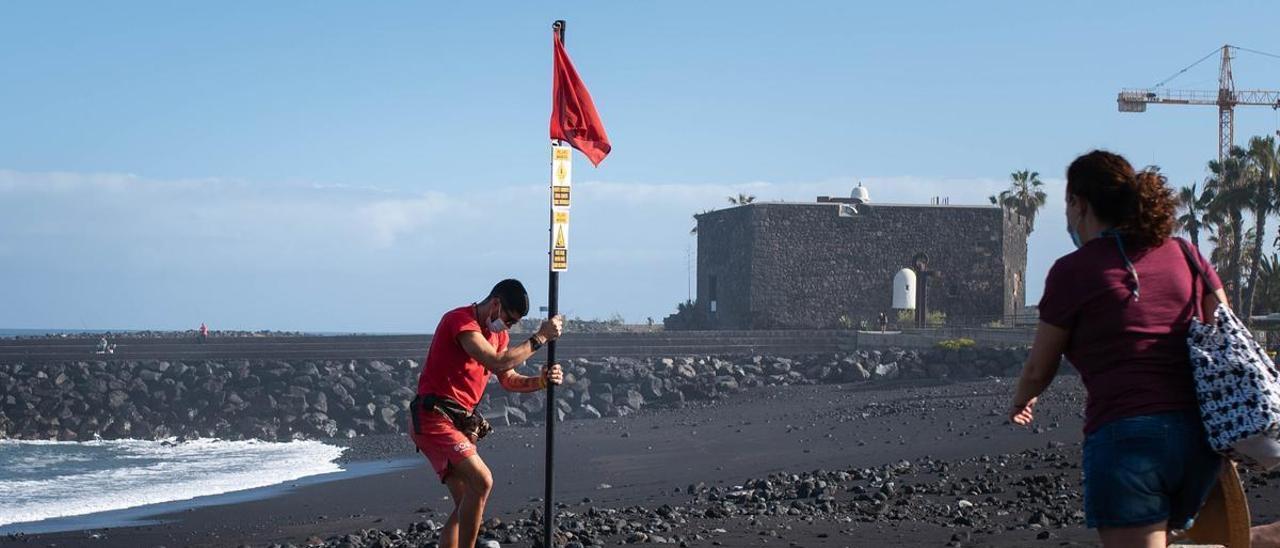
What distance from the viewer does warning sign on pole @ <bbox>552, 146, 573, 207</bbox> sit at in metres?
7.22

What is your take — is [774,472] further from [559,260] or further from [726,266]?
[726,266]

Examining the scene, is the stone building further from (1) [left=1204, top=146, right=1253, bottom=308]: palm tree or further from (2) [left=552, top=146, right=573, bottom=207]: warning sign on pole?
(2) [left=552, top=146, right=573, bottom=207]: warning sign on pole

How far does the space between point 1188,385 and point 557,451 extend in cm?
1849

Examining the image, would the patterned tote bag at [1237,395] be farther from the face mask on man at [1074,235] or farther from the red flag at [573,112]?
the red flag at [573,112]

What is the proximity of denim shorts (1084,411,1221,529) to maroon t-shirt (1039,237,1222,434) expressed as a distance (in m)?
0.04

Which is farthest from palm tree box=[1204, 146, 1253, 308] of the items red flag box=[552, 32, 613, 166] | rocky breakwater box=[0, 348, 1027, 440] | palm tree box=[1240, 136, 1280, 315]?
red flag box=[552, 32, 613, 166]

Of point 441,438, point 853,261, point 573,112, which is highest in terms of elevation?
point 853,261

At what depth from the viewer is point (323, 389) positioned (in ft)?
105

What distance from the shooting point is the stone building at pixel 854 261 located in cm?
4516

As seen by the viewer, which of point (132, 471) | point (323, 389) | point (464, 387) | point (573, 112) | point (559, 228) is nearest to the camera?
point (464, 387)

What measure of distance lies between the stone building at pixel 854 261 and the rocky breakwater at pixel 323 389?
10369 mm

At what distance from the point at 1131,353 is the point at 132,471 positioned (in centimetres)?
2125

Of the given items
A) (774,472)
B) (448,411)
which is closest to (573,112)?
(448,411)

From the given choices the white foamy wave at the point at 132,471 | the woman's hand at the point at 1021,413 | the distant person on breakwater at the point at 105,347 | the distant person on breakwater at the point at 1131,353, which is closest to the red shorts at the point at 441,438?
the woman's hand at the point at 1021,413
